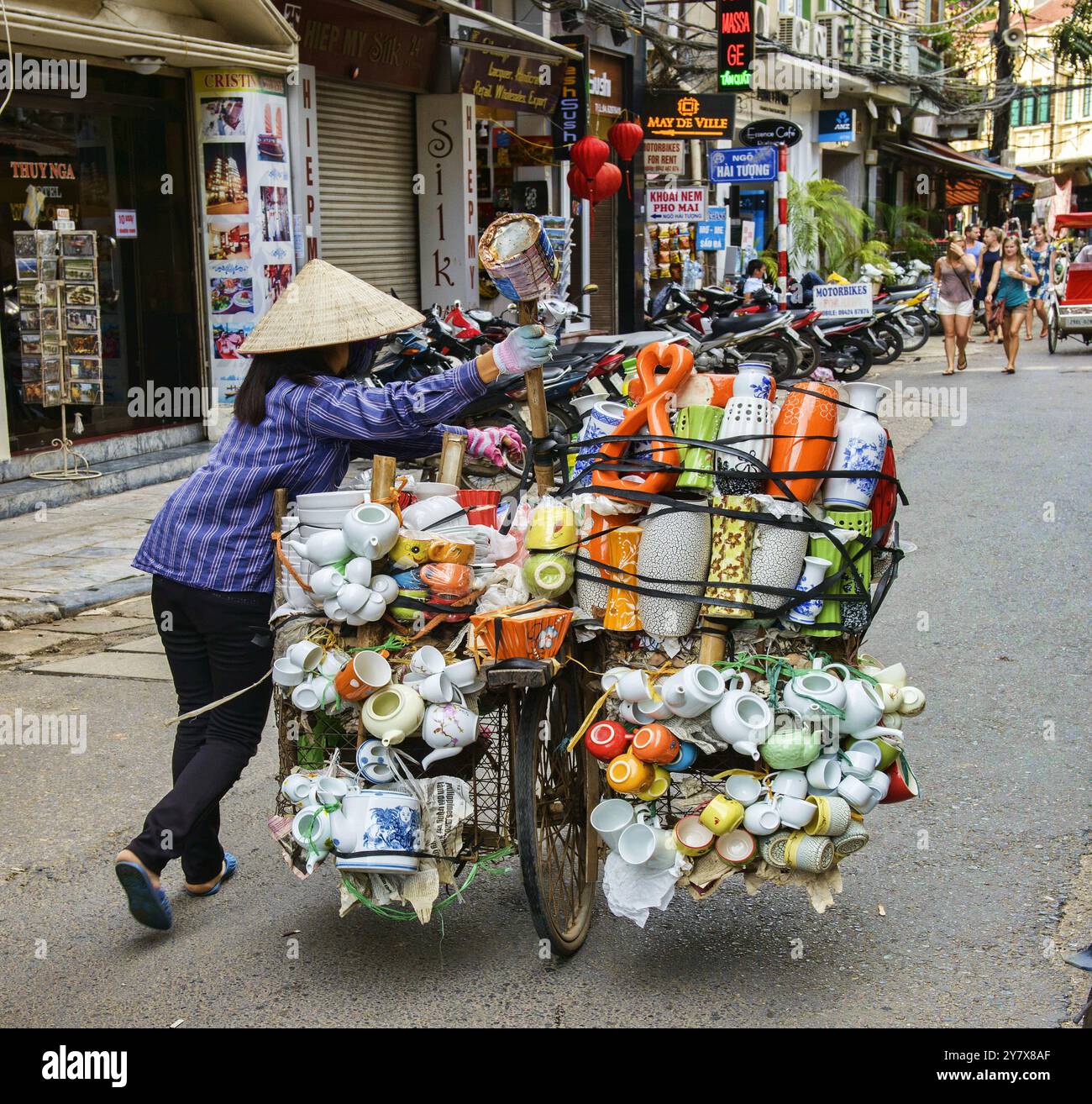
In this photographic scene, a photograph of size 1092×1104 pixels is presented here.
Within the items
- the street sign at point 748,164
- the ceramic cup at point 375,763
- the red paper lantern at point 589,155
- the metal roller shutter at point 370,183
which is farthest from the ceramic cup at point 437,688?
the street sign at point 748,164

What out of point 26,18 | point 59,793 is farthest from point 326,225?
point 59,793

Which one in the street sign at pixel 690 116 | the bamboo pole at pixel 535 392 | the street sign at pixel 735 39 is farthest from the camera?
the street sign at pixel 690 116

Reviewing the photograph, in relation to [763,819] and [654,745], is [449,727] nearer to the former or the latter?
[654,745]

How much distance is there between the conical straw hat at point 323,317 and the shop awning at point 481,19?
9.45 metres

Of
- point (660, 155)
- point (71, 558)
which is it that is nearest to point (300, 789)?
point (71, 558)

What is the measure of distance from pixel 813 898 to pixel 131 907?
1.74m

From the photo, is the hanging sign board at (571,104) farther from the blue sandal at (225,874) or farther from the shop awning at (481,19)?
the blue sandal at (225,874)

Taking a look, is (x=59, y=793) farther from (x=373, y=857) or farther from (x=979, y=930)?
(x=979, y=930)

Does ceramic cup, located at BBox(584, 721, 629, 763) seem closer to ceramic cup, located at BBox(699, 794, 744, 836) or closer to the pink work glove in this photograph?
ceramic cup, located at BBox(699, 794, 744, 836)

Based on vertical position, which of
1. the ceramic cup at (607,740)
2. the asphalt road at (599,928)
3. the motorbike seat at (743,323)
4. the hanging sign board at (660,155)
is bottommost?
the asphalt road at (599,928)

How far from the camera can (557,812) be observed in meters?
3.57

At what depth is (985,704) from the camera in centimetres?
551

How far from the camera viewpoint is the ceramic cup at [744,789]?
3.25 metres
